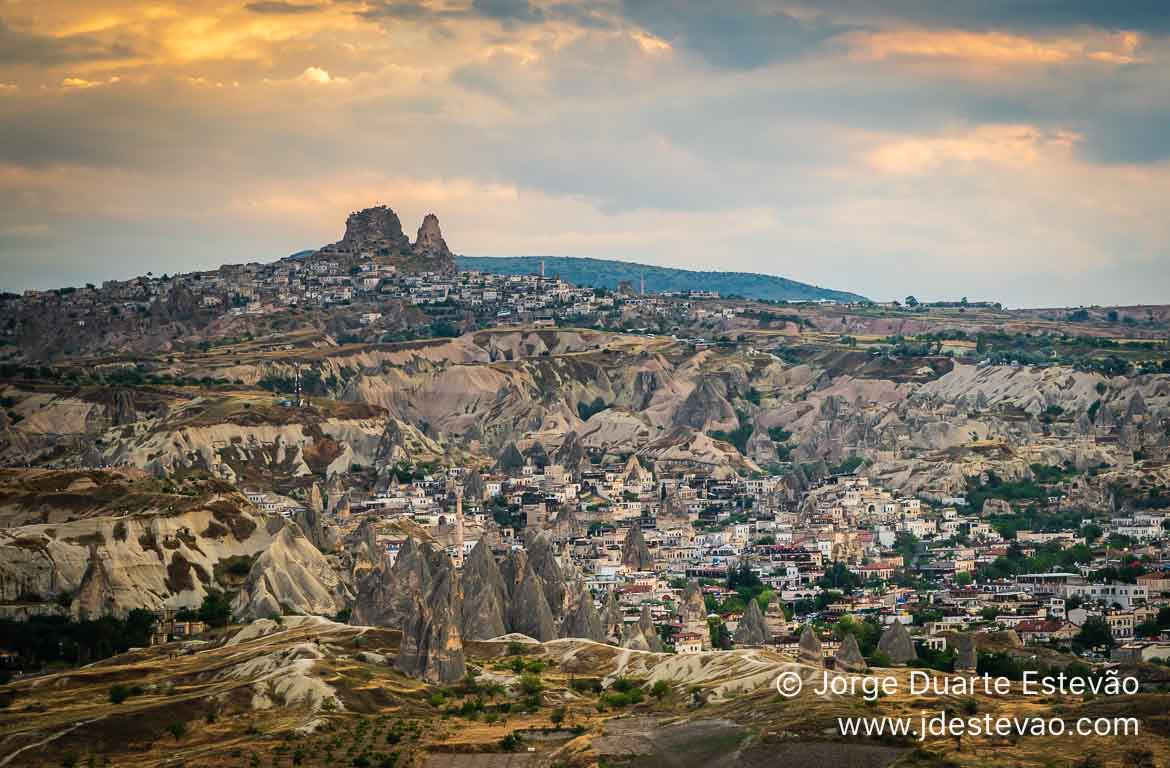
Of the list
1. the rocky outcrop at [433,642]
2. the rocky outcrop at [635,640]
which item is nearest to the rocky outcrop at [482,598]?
the rocky outcrop at [635,640]

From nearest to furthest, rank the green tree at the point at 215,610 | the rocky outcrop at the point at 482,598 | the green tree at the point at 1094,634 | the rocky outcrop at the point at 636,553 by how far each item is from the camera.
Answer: the rocky outcrop at the point at 482,598, the green tree at the point at 215,610, the green tree at the point at 1094,634, the rocky outcrop at the point at 636,553

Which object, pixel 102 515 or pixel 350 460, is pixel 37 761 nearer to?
pixel 102 515

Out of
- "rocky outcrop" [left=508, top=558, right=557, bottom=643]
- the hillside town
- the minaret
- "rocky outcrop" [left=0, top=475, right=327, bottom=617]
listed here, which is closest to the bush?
"rocky outcrop" [left=508, top=558, right=557, bottom=643]

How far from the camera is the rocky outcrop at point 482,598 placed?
94.4 metres

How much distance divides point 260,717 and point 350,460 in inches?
3792

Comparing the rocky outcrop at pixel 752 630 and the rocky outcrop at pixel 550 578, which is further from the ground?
the rocky outcrop at pixel 550 578

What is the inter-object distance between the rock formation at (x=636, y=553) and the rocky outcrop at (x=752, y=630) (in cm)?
3246

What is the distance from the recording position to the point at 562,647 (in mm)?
90938

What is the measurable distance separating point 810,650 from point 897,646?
6.71 metres

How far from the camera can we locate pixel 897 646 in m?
95.1

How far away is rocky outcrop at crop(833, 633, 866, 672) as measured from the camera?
85.4 m

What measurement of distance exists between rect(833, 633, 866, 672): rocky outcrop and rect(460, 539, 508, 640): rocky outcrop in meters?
14.4

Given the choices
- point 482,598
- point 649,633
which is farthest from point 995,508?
point 482,598

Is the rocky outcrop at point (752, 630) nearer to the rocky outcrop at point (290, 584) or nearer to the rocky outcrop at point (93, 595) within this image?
the rocky outcrop at point (290, 584)
